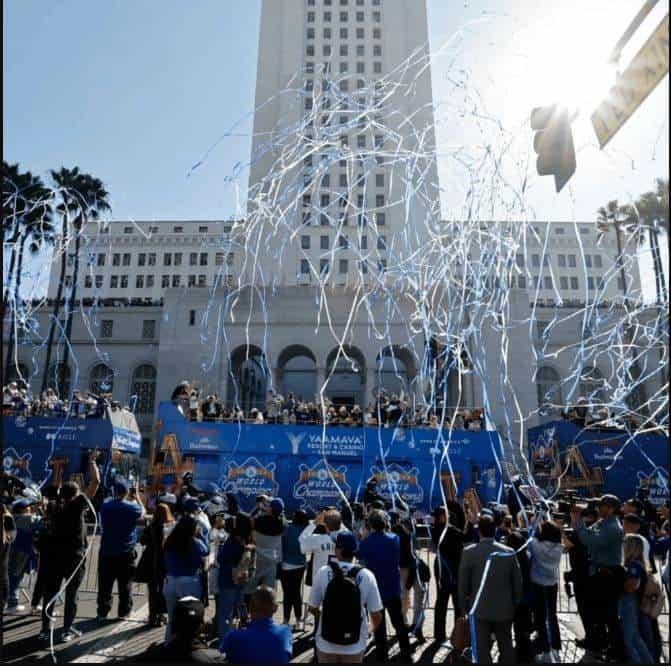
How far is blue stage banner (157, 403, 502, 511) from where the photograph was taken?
20.7 meters

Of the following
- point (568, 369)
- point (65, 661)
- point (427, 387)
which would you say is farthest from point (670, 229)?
point (568, 369)

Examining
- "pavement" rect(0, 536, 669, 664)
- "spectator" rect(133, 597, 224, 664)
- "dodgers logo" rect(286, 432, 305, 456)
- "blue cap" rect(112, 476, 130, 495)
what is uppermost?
"dodgers logo" rect(286, 432, 305, 456)

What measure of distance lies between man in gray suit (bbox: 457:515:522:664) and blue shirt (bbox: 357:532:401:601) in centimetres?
84

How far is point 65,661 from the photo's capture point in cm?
612

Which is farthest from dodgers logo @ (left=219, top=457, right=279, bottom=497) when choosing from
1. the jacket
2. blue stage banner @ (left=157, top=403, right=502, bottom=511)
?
the jacket

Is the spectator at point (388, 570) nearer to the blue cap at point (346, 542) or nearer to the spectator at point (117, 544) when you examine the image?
the blue cap at point (346, 542)

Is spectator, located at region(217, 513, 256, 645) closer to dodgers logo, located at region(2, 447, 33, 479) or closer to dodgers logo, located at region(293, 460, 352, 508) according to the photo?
Answer: dodgers logo, located at region(293, 460, 352, 508)

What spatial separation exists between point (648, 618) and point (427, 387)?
29760mm

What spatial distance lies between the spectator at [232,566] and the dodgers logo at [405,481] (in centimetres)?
1370

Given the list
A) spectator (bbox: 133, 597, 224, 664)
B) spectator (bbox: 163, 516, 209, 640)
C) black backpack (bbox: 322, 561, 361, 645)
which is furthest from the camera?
spectator (bbox: 163, 516, 209, 640)

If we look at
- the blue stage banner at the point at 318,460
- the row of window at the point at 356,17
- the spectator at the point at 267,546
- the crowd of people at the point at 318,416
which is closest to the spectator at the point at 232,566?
the spectator at the point at 267,546

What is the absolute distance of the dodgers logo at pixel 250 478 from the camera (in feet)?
68.2

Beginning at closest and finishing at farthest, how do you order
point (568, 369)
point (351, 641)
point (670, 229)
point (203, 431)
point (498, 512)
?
1. point (670, 229)
2. point (351, 641)
3. point (498, 512)
4. point (203, 431)
5. point (568, 369)

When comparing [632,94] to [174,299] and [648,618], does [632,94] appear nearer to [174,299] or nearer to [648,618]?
[648,618]
